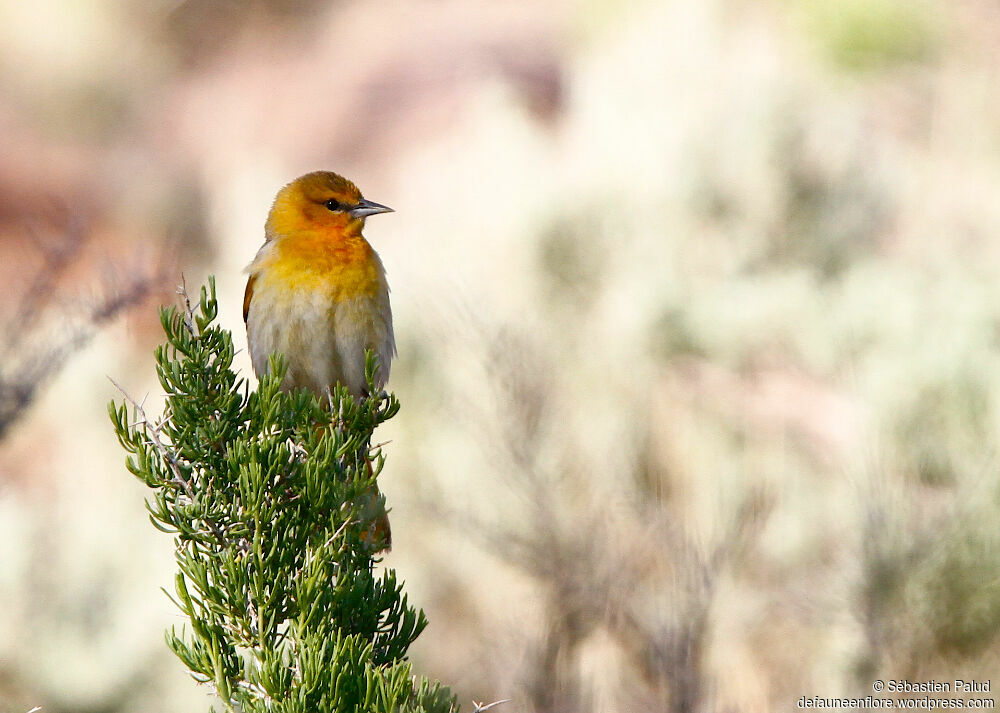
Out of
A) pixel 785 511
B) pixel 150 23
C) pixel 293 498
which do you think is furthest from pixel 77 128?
pixel 293 498

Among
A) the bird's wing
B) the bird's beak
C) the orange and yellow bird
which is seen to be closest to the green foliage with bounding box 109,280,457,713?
the orange and yellow bird

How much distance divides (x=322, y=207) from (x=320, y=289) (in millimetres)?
272

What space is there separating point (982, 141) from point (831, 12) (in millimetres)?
2419

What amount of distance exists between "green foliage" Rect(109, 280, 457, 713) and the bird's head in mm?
1685

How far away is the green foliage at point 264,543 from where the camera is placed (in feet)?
4.47

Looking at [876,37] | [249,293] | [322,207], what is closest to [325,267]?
[322,207]

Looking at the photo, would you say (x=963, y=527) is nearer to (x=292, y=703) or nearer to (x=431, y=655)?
(x=431, y=655)

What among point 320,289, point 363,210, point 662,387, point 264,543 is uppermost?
point 363,210

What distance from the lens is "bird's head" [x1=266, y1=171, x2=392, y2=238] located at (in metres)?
3.18

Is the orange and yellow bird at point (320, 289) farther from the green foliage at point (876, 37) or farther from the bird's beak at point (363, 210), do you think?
the green foliage at point (876, 37)

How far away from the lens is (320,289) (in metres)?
3.13

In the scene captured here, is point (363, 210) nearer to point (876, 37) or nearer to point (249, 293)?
point (249, 293)

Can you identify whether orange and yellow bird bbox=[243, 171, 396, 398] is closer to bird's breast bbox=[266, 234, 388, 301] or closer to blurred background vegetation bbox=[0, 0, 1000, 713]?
bird's breast bbox=[266, 234, 388, 301]

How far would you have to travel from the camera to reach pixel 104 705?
16.1 feet
